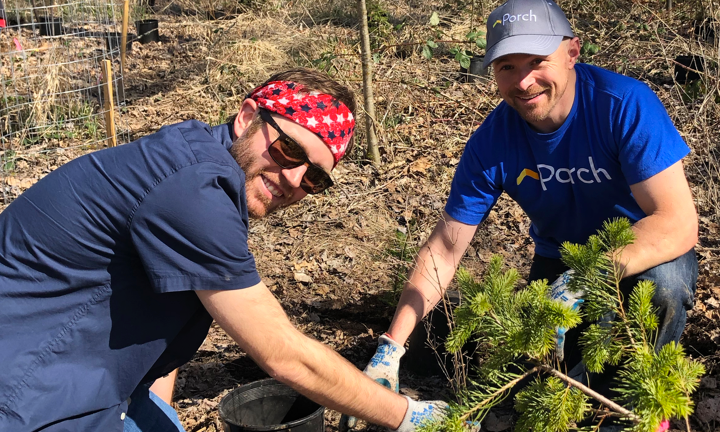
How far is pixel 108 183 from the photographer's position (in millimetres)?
1718

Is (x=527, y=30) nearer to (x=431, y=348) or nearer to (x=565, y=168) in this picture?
(x=565, y=168)

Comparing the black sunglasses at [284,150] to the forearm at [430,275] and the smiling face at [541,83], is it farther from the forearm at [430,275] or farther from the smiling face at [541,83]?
the smiling face at [541,83]

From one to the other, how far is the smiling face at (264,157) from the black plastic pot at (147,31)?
297 inches

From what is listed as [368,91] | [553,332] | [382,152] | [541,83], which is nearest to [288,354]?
[553,332]

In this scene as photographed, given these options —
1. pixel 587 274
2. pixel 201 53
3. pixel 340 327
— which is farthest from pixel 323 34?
pixel 587 274

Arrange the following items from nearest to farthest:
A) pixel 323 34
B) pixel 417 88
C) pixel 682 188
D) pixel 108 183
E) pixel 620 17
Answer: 1. pixel 108 183
2. pixel 682 188
3. pixel 417 88
4. pixel 620 17
5. pixel 323 34

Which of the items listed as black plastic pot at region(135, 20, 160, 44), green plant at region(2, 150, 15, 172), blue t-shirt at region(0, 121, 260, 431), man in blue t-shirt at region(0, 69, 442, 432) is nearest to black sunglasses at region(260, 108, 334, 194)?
man in blue t-shirt at region(0, 69, 442, 432)

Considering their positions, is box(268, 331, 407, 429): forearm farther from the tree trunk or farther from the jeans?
the tree trunk

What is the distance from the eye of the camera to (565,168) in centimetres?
253

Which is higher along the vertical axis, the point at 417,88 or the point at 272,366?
the point at 272,366

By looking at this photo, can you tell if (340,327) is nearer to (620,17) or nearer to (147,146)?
(147,146)

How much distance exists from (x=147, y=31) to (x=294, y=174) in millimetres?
7775

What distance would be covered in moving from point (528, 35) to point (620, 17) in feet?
16.5

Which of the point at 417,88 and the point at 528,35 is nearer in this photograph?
the point at 528,35
